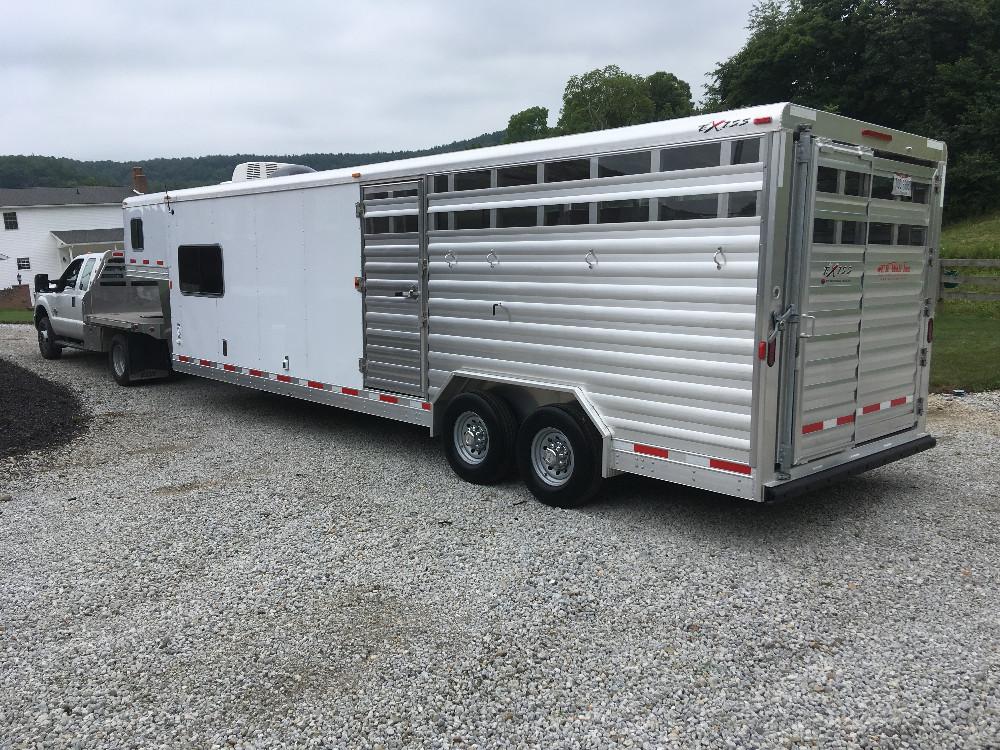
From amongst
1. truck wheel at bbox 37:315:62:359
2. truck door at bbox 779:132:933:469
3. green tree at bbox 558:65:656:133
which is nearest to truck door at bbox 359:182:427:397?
truck door at bbox 779:132:933:469

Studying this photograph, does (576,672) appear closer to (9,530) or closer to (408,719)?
(408,719)

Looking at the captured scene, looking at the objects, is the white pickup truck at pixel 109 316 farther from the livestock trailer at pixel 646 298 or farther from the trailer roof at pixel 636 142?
the livestock trailer at pixel 646 298

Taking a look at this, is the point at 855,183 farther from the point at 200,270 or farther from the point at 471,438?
the point at 200,270

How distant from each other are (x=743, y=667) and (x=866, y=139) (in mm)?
3433

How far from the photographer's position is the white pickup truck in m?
11.4

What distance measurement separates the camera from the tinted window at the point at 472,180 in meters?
6.27

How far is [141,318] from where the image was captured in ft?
37.7

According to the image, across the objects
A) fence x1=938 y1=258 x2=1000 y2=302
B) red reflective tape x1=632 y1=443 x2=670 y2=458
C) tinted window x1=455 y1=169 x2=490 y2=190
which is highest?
tinted window x1=455 y1=169 x2=490 y2=190

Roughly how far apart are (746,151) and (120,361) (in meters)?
9.97

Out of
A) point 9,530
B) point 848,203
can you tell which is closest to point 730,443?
point 848,203

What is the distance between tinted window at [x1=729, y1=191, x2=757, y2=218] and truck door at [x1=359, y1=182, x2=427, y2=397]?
2838mm

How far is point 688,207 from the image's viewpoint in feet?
16.4

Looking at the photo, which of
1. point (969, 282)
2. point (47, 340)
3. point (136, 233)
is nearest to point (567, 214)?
point (136, 233)

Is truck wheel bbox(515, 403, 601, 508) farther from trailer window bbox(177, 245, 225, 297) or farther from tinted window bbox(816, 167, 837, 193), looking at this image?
trailer window bbox(177, 245, 225, 297)
